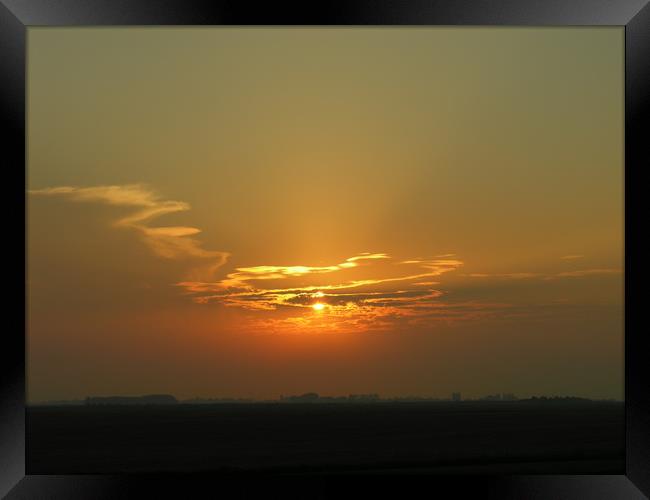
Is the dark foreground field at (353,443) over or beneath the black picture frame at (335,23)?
beneath

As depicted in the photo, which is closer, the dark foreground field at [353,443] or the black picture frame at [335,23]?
the black picture frame at [335,23]

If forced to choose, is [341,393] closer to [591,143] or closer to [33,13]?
[591,143]

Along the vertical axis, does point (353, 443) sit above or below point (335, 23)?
below

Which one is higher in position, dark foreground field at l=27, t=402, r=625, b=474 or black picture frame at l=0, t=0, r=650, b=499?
black picture frame at l=0, t=0, r=650, b=499

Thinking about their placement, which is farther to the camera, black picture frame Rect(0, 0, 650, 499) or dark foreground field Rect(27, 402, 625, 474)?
dark foreground field Rect(27, 402, 625, 474)

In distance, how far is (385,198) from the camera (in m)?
8.79

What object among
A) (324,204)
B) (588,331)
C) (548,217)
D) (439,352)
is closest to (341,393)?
(439,352)

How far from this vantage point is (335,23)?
2619 millimetres

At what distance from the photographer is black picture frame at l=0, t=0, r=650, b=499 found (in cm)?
261

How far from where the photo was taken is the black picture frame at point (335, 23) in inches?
103

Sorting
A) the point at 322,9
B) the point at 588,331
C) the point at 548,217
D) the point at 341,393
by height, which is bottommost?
the point at 341,393

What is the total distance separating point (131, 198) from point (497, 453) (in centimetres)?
812

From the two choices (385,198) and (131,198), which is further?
(385,198)

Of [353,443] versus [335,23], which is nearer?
[335,23]
